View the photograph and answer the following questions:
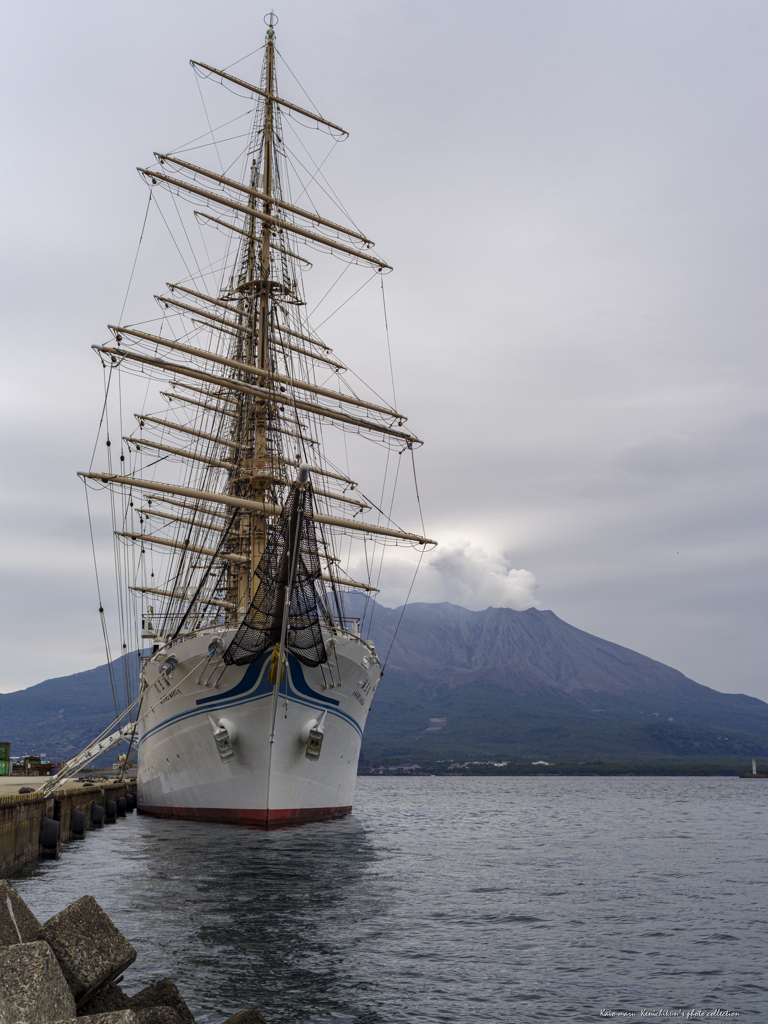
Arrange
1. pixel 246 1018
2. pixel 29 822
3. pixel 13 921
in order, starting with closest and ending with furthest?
pixel 246 1018 < pixel 13 921 < pixel 29 822

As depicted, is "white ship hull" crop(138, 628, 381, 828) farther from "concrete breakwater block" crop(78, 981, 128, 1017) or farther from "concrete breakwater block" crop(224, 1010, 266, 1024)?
"concrete breakwater block" crop(224, 1010, 266, 1024)

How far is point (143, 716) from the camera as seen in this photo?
37.1 metres

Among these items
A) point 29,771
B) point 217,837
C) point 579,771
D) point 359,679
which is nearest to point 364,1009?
point 217,837

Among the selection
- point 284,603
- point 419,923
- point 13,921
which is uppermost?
point 284,603

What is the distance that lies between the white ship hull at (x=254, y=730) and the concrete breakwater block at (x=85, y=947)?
19.3 m

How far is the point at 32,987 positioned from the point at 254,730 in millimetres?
21428

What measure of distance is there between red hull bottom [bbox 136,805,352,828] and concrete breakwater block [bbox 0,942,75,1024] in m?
22.1

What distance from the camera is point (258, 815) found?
93.1ft

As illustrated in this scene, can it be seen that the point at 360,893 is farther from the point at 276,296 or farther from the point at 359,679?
the point at 276,296

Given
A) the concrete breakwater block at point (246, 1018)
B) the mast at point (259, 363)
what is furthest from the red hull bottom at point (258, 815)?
the concrete breakwater block at point (246, 1018)

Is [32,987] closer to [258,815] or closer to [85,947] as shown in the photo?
[85,947]

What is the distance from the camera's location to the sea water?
442 inches

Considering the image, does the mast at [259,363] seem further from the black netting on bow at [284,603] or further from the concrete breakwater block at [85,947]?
the concrete breakwater block at [85,947]

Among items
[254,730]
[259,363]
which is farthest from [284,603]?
[259,363]
